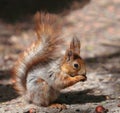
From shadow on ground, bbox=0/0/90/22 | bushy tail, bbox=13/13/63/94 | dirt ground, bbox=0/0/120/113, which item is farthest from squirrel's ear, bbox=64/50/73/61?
shadow on ground, bbox=0/0/90/22

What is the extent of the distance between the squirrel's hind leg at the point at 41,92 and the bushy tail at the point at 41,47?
177 millimetres

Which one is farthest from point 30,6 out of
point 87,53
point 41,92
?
point 41,92

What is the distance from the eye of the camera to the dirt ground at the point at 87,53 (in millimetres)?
5418

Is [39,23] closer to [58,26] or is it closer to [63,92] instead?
[58,26]

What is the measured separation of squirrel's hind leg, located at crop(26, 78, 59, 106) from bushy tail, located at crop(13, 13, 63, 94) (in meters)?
0.18

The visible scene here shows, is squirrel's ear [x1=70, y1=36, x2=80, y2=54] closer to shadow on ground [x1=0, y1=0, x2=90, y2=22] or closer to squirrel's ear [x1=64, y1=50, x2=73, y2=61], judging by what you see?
squirrel's ear [x1=64, y1=50, x2=73, y2=61]

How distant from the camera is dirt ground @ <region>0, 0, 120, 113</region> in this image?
5418 millimetres

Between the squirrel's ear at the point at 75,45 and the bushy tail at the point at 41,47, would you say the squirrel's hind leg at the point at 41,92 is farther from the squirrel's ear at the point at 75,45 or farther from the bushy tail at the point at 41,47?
the squirrel's ear at the point at 75,45

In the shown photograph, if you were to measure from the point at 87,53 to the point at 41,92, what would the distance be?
334cm

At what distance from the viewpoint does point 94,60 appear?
786 centimetres

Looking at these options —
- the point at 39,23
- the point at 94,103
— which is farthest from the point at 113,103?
the point at 39,23

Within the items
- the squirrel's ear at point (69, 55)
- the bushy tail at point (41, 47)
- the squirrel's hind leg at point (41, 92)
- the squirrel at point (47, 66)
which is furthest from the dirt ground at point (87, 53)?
the squirrel's ear at point (69, 55)

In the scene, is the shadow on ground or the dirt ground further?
the shadow on ground

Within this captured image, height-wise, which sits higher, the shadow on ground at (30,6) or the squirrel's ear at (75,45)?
the shadow on ground at (30,6)
